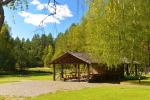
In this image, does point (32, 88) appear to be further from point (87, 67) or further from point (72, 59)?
point (87, 67)

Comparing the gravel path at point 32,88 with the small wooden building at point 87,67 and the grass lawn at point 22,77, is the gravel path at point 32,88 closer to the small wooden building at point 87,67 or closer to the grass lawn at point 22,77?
the small wooden building at point 87,67

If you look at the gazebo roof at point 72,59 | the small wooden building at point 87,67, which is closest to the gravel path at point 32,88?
the small wooden building at point 87,67

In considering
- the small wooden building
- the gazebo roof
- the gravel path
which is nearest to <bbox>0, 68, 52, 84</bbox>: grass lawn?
the small wooden building

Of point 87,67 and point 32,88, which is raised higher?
point 87,67

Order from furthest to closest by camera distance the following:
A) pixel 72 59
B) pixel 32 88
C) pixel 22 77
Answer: pixel 22 77
pixel 72 59
pixel 32 88

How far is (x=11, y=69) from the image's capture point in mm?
89938

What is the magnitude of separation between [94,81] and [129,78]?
19.0ft

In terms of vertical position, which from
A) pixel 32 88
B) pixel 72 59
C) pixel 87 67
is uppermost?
pixel 72 59

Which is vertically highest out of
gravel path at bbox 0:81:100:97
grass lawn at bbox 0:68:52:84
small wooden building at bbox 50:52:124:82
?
small wooden building at bbox 50:52:124:82

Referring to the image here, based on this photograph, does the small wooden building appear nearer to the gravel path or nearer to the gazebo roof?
the gazebo roof

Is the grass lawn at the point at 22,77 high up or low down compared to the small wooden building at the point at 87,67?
down

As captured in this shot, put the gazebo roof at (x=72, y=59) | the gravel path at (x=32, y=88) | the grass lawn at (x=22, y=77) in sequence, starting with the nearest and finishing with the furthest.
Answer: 1. the gravel path at (x=32, y=88)
2. the gazebo roof at (x=72, y=59)
3. the grass lawn at (x=22, y=77)

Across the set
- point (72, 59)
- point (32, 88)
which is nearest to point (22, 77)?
point (72, 59)

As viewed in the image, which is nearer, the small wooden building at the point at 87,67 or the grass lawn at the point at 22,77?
the small wooden building at the point at 87,67
